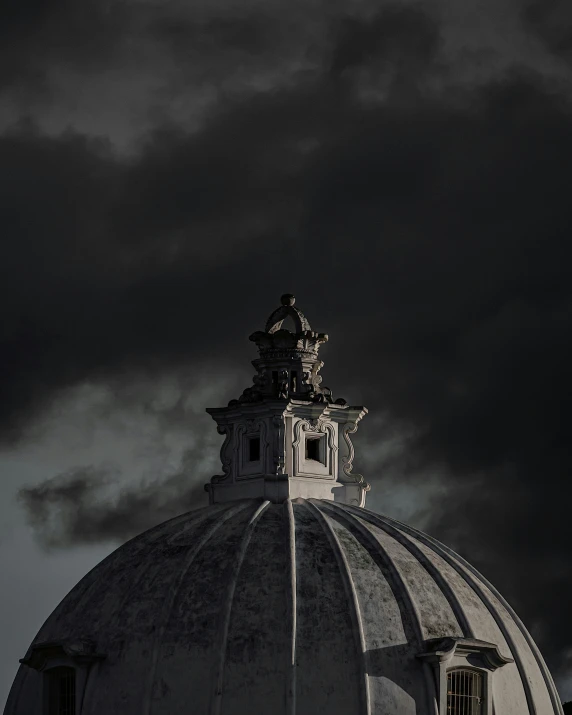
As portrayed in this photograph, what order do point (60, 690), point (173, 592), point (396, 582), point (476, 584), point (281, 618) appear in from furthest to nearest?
1. point (476, 584)
2. point (60, 690)
3. point (396, 582)
4. point (173, 592)
5. point (281, 618)

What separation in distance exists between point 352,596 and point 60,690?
10349 mm

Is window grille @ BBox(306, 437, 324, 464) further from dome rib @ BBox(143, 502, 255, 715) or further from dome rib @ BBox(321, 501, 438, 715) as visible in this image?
dome rib @ BBox(143, 502, 255, 715)

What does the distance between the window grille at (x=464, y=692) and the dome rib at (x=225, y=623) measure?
747 cm

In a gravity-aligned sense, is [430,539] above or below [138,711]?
above

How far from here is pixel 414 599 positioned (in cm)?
8900

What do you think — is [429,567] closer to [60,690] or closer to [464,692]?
[464,692]

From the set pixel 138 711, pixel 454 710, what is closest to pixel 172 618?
pixel 138 711

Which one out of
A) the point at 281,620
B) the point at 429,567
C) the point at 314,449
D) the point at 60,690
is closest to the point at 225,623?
the point at 281,620

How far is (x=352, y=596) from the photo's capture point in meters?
87.9

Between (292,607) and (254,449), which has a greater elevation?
(254,449)

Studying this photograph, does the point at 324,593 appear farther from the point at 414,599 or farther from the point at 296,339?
the point at 296,339

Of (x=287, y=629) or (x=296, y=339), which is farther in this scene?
(x=296, y=339)

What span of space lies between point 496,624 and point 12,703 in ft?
55.1

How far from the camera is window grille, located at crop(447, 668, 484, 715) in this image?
8756cm
